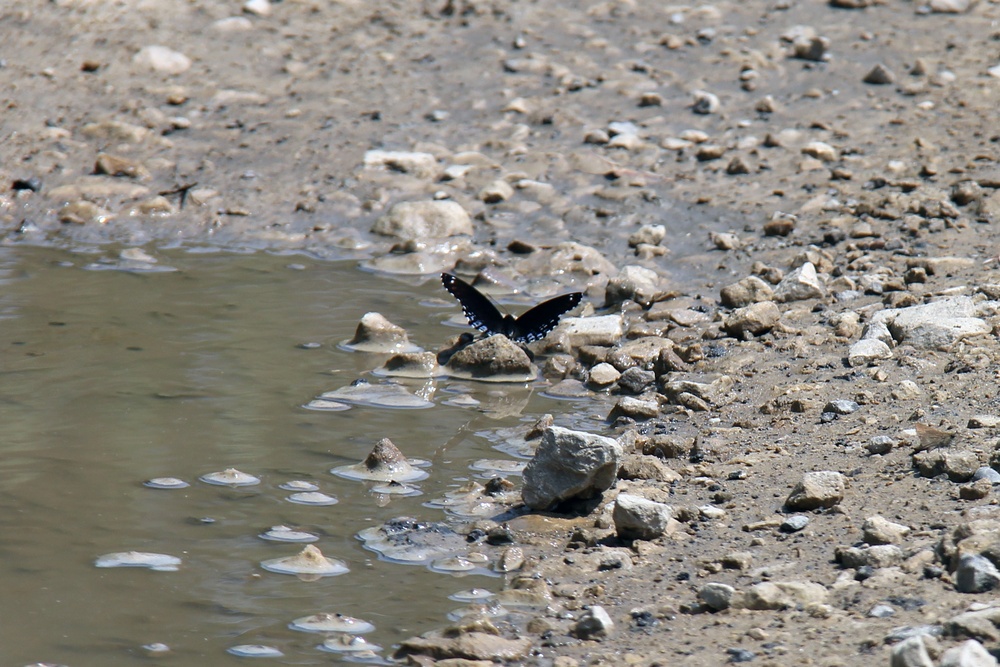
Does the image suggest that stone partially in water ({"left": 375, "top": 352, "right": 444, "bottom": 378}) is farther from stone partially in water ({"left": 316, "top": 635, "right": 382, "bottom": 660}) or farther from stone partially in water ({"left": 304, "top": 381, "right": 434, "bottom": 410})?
stone partially in water ({"left": 316, "top": 635, "right": 382, "bottom": 660})

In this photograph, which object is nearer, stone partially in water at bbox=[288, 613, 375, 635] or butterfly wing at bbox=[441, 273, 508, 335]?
stone partially in water at bbox=[288, 613, 375, 635]

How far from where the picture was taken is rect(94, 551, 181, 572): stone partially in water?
3.34m

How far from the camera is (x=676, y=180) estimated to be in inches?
296

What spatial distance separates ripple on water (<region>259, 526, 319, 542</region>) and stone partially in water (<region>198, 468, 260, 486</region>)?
1.21 feet

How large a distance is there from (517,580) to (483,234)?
4.01 m

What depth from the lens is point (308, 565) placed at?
3.39 meters

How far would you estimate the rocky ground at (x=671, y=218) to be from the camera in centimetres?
318

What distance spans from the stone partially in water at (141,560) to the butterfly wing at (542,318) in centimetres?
241

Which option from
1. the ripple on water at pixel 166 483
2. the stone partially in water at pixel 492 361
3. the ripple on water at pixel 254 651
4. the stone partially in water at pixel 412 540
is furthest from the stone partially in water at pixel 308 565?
the stone partially in water at pixel 492 361

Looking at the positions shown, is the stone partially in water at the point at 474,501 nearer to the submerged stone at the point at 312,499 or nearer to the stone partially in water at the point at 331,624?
the submerged stone at the point at 312,499

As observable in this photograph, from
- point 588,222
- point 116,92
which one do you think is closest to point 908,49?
point 588,222

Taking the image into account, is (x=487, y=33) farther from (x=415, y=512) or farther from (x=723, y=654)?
(x=723, y=654)

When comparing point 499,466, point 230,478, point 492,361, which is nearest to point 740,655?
point 499,466

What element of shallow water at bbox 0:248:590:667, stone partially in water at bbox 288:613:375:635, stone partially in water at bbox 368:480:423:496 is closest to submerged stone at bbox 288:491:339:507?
shallow water at bbox 0:248:590:667
